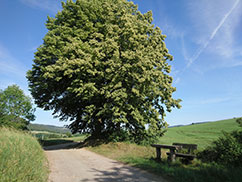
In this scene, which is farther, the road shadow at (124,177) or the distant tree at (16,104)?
the distant tree at (16,104)

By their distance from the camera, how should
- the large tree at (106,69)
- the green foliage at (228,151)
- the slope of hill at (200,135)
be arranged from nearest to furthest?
the green foliage at (228,151) → the large tree at (106,69) → the slope of hill at (200,135)

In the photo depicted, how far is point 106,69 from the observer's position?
12.8 metres

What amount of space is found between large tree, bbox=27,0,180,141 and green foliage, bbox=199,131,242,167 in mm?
5544

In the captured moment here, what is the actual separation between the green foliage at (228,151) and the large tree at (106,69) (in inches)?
218

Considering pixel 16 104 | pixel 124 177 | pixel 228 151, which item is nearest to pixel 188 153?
pixel 228 151

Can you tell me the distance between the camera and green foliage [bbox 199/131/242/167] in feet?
23.7

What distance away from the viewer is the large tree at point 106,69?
13000 millimetres

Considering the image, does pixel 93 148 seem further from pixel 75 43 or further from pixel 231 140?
pixel 231 140

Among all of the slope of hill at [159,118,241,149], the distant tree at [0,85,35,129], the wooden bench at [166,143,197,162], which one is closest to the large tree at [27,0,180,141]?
the wooden bench at [166,143,197,162]

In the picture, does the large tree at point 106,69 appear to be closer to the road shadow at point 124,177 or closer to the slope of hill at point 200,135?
the road shadow at point 124,177

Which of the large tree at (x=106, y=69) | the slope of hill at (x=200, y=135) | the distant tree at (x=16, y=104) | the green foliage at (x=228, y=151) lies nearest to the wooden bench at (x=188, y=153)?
the green foliage at (x=228, y=151)

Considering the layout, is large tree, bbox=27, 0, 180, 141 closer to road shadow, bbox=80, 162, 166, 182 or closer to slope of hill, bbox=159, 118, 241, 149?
road shadow, bbox=80, 162, 166, 182

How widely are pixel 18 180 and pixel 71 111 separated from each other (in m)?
14.0

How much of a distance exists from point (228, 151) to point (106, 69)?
30.9 ft
